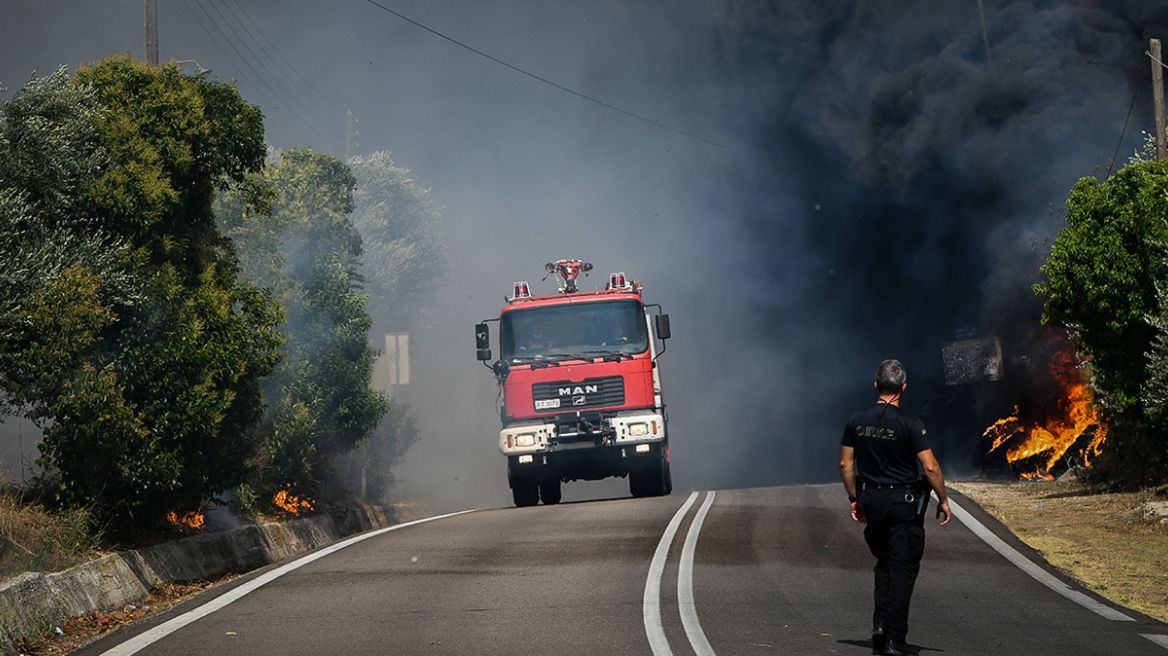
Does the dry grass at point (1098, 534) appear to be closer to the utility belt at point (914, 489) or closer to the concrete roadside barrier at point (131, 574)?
the utility belt at point (914, 489)

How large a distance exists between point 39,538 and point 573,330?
10.4 meters

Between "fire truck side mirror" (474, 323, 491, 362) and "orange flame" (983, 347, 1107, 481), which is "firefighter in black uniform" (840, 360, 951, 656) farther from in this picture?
"orange flame" (983, 347, 1107, 481)

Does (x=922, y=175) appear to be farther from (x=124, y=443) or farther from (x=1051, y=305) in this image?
(x=124, y=443)

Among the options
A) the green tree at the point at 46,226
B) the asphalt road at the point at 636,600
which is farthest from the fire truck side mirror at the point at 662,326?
the green tree at the point at 46,226

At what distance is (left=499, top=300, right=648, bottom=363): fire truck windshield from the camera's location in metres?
19.0

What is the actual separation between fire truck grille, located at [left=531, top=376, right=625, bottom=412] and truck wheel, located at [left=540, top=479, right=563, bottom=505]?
2.88 m

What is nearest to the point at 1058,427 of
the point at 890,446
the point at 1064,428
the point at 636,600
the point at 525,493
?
the point at 1064,428

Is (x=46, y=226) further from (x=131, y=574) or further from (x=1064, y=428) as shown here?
(x=1064, y=428)

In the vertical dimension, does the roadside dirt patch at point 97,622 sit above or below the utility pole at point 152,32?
below

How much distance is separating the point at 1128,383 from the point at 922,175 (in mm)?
23558

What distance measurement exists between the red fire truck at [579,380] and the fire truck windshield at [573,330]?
0.02 meters

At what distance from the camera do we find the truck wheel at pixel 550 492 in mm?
A: 21297

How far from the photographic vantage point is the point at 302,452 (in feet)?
69.5

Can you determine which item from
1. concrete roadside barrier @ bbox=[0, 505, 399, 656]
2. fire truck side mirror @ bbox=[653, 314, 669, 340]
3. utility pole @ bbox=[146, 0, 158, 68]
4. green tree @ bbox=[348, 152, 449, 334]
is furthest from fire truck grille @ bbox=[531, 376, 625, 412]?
green tree @ bbox=[348, 152, 449, 334]
